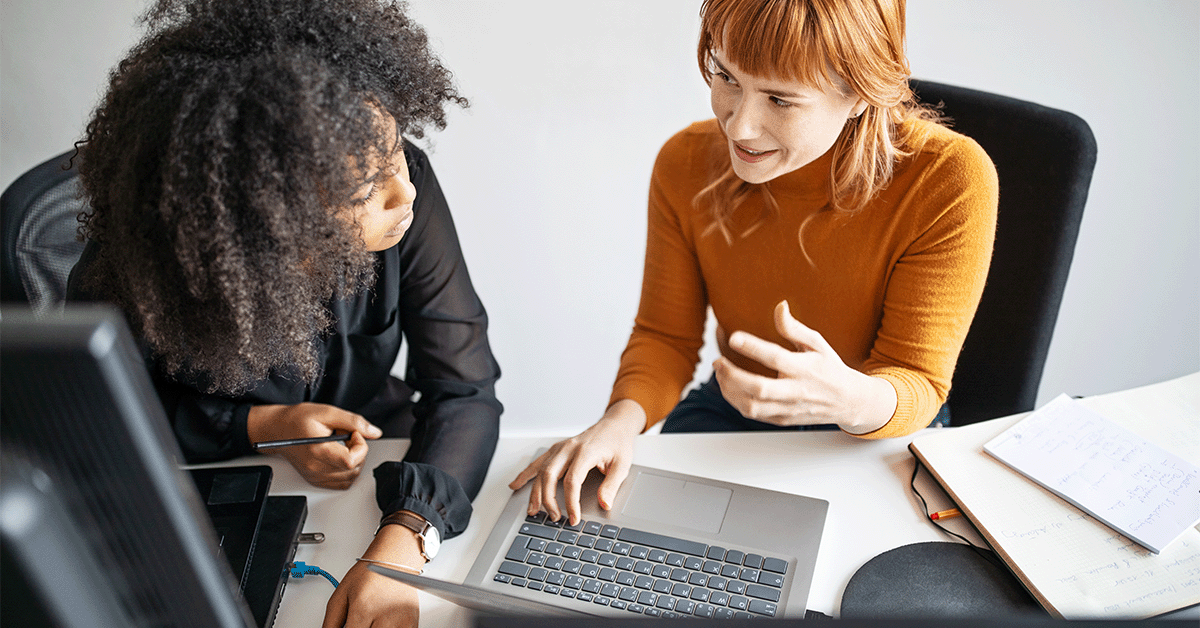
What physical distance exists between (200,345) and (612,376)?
4.61ft

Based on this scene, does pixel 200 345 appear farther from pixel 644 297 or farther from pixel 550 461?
pixel 644 297

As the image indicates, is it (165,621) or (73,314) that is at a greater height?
(73,314)

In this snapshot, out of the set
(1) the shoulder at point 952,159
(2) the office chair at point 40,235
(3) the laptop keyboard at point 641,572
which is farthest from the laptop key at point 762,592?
(2) the office chair at point 40,235

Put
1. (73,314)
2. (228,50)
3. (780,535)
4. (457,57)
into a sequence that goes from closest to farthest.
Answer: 1. (73,314)
2. (228,50)
3. (780,535)
4. (457,57)

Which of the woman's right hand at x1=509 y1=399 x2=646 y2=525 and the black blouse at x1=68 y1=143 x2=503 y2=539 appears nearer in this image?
the woman's right hand at x1=509 y1=399 x2=646 y2=525

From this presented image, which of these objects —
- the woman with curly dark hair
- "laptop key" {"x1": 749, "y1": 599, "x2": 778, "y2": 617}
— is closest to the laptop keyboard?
"laptop key" {"x1": 749, "y1": 599, "x2": 778, "y2": 617}

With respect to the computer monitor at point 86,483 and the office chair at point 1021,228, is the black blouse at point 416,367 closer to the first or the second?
the computer monitor at point 86,483

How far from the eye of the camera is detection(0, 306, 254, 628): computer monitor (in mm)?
282

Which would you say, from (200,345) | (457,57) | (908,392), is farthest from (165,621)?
(457,57)

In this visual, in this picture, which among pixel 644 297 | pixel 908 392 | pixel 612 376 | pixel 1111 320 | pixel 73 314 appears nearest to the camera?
pixel 73 314

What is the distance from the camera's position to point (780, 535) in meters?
0.83

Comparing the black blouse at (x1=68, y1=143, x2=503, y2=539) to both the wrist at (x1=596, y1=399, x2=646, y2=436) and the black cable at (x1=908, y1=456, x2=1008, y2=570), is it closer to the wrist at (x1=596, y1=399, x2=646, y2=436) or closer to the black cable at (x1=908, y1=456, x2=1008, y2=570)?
the wrist at (x1=596, y1=399, x2=646, y2=436)

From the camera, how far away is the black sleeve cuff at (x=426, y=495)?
0.87 m

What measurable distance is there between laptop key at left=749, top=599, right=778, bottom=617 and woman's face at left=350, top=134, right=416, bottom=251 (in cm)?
50
